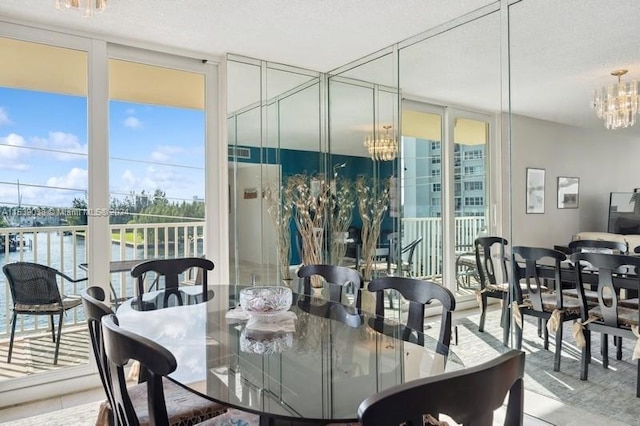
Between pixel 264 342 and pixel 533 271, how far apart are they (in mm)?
1883

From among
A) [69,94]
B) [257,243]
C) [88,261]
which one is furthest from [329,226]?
[69,94]

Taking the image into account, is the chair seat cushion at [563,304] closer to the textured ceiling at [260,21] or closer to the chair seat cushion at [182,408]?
the textured ceiling at [260,21]

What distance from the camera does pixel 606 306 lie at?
8.16 feet

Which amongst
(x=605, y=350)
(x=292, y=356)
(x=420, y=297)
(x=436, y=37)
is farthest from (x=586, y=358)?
(x=436, y=37)

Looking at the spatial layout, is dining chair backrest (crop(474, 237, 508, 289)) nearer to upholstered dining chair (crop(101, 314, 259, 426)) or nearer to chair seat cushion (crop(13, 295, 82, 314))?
upholstered dining chair (crop(101, 314, 259, 426))

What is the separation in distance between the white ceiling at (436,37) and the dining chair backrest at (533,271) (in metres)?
0.81

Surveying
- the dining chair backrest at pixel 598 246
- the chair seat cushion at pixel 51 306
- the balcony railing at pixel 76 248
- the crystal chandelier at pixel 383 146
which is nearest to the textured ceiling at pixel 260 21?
the crystal chandelier at pixel 383 146

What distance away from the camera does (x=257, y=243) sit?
401cm

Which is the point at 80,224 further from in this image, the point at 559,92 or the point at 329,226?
the point at 559,92

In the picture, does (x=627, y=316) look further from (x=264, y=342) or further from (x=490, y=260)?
(x=264, y=342)

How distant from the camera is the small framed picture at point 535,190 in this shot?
2.72 meters

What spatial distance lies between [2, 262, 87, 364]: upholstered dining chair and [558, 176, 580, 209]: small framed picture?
11.1 feet

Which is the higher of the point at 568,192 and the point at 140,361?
the point at 568,192

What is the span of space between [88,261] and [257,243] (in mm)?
1356
